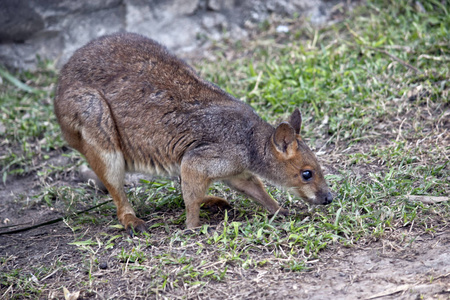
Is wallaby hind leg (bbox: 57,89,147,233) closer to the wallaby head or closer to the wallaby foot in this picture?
the wallaby foot

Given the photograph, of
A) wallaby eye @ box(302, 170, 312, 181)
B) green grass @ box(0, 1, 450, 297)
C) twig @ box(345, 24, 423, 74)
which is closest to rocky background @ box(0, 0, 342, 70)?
green grass @ box(0, 1, 450, 297)

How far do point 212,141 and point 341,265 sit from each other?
1.64m

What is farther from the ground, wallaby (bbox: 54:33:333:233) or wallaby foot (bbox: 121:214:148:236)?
wallaby (bbox: 54:33:333:233)

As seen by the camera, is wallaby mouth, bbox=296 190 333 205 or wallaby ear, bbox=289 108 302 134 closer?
wallaby mouth, bbox=296 190 333 205

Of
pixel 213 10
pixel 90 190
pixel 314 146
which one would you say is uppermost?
pixel 213 10

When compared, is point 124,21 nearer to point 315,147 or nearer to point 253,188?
point 315,147

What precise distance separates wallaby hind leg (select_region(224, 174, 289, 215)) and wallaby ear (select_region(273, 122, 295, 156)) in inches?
17.6

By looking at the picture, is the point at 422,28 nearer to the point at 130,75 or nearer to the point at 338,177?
the point at 338,177

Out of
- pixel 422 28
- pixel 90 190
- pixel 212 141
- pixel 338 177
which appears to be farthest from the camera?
pixel 422 28

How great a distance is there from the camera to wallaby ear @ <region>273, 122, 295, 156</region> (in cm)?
485

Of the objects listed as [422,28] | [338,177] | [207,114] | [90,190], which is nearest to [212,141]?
[207,114]

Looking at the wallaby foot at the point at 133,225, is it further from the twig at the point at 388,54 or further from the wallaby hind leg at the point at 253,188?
the twig at the point at 388,54

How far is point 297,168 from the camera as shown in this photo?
16.3ft

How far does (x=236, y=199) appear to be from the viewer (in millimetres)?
5602
